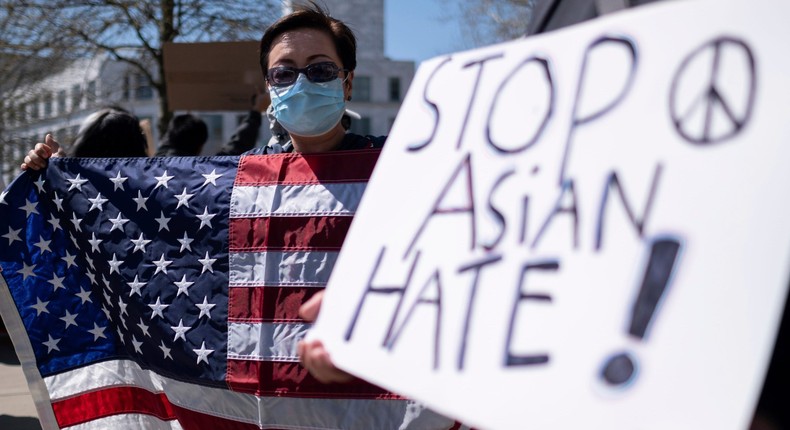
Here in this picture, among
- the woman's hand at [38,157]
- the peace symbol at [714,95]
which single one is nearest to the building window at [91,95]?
the woman's hand at [38,157]

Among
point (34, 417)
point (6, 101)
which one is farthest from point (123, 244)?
point (6, 101)

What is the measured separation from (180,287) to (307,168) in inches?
21.6

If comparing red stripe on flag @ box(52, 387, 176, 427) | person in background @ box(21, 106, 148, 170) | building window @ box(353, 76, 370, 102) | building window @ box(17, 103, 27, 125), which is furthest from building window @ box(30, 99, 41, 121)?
building window @ box(353, 76, 370, 102)

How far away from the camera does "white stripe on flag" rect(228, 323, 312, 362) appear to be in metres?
2.12

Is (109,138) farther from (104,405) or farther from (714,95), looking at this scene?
(714,95)

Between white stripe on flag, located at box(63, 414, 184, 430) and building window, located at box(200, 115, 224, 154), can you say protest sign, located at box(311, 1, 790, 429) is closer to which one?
white stripe on flag, located at box(63, 414, 184, 430)

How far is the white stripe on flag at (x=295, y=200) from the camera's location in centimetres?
214

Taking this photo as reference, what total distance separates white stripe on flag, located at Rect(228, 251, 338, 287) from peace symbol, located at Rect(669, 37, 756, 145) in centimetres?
129

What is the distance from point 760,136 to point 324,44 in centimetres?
163

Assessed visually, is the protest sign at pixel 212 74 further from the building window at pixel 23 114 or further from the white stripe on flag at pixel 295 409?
the building window at pixel 23 114

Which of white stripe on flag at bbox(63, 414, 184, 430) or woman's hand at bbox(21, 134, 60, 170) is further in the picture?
woman's hand at bbox(21, 134, 60, 170)

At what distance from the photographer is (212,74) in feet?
17.1

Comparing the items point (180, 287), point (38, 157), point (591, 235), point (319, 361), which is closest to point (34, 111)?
point (38, 157)

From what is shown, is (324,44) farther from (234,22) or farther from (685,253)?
(234,22)
